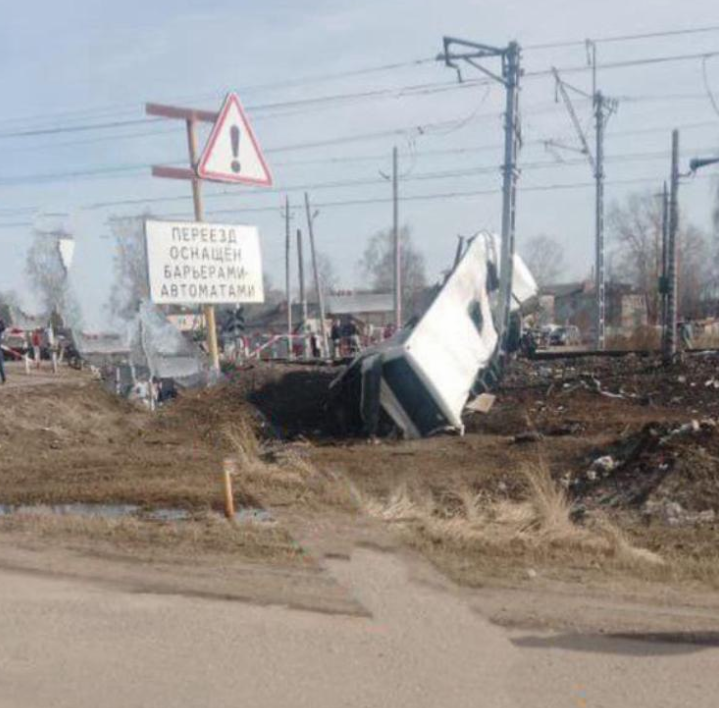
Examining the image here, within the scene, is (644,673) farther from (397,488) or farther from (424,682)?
(397,488)

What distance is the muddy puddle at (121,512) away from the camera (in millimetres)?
9963

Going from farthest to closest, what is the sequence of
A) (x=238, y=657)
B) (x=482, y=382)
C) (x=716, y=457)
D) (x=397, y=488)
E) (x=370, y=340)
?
(x=370, y=340), (x=482, y=382), (x=397, y=488), (x=716, y=457), (x=238, y=657)

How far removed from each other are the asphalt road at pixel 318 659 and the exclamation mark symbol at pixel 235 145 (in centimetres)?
1143

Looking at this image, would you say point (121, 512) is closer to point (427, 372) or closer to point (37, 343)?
point (427, 372)

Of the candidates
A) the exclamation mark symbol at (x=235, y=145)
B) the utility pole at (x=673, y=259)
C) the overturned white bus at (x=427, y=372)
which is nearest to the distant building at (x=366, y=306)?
the utility pole at (x=673, y=259)

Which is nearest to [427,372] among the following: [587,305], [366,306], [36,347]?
[36,347]

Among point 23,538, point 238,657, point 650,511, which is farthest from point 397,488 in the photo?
point 238,657

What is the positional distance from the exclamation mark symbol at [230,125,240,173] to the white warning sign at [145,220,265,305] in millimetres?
3898

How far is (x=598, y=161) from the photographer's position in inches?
1631

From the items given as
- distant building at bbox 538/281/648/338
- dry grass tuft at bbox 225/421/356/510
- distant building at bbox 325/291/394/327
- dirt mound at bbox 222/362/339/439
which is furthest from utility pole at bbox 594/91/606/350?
distant building at bbox 325/291/394/327

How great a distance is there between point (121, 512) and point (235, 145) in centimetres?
843

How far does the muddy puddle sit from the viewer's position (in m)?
9.96

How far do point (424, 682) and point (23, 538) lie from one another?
4937 mm

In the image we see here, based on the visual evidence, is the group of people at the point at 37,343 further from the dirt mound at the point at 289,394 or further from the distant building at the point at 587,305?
the distant building at the point at 587,305
